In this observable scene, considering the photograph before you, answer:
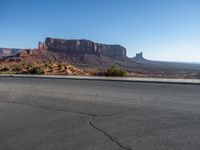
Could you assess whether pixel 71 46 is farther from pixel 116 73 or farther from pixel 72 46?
pixel 116 73

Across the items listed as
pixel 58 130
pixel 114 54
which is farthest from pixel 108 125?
pixel 114 54

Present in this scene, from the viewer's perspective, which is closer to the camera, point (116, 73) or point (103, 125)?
point (103, 125)

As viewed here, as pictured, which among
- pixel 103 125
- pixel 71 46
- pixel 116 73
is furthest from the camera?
pixel 71 46

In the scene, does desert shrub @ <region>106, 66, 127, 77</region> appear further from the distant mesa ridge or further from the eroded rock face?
the eroded rock face

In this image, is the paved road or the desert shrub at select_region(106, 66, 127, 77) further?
the desert shrub at select_region(106, 66, 127, 77)

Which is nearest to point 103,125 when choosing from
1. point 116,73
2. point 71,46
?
point 116,73

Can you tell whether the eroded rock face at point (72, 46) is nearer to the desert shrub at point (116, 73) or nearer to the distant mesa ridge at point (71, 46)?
the distant mesa ridge at point (71, 46)

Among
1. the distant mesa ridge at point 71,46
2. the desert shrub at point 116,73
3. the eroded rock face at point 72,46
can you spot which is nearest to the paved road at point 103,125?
the desert shrub at point 116,73

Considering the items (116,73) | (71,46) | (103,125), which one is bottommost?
(103,125)

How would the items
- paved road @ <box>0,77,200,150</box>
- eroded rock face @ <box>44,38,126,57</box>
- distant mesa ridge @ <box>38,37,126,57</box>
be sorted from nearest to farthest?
1. paved road @ <box>0,77,200,150</box>
2. distant mesa ridge @ <box>38,37,126,57</box>
3. eroded rock face @ <box>44,38,126,57</box>

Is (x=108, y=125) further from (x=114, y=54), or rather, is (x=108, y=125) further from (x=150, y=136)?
(x=114, y=54)

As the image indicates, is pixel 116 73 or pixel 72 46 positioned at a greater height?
pixel 72 46

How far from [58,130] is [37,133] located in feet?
1.56

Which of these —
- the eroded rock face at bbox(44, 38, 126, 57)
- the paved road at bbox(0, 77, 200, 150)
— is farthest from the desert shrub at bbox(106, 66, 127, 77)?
the eroded rock face at bbox(44, 38, 126, 57)
